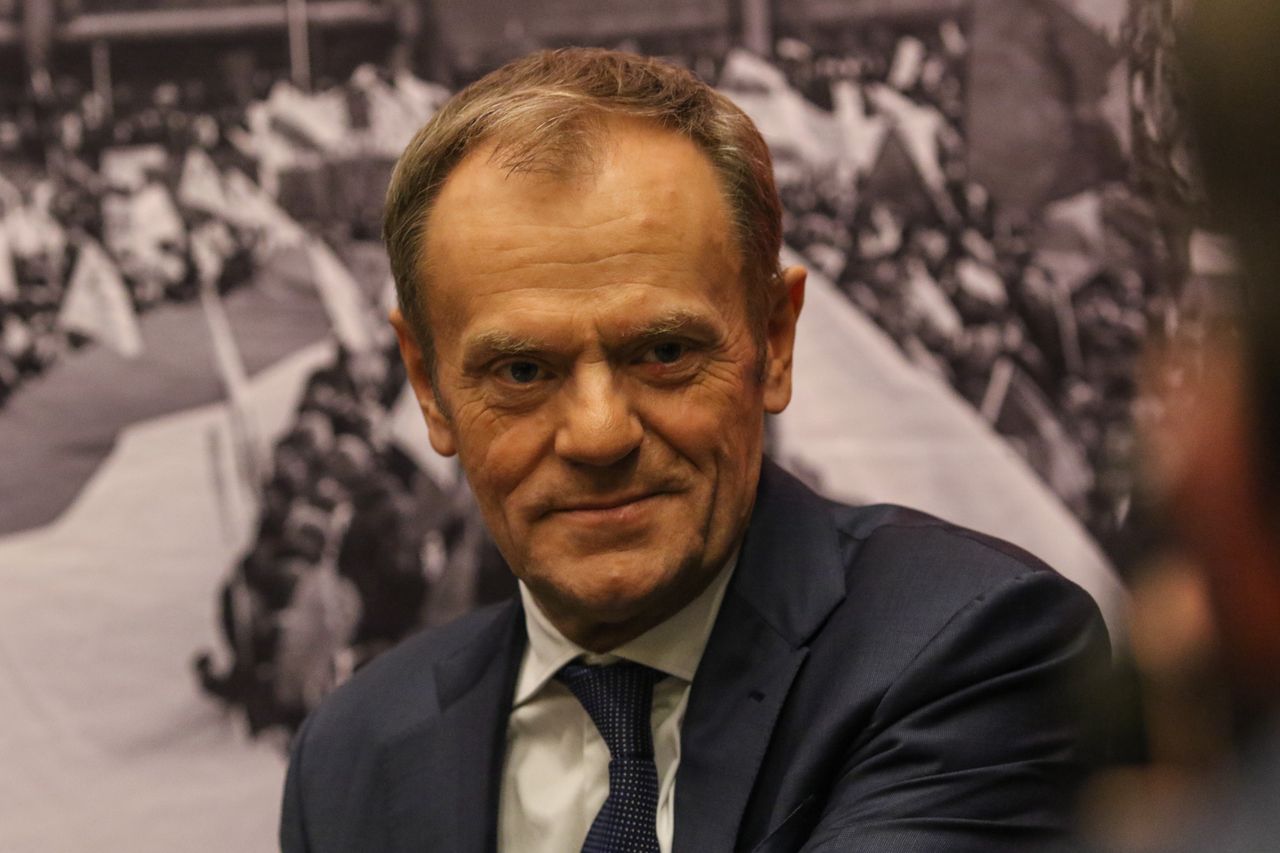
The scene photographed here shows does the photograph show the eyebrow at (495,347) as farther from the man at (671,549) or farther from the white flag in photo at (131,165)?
the white flag in photo at (131,165)

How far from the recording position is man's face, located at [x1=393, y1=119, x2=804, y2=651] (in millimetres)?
1633

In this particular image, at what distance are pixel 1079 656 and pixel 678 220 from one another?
654mm

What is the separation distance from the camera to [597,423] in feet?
5.25

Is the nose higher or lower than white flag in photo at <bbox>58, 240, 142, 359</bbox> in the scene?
higher

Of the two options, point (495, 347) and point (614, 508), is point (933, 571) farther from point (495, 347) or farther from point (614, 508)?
point (495, 347)

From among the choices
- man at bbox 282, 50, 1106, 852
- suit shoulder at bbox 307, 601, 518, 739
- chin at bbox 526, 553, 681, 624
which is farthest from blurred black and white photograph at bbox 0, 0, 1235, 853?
chin at bbox 526, 553, 681, 624

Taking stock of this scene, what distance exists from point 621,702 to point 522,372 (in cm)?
41

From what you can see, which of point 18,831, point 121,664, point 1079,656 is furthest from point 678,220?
point 18,831

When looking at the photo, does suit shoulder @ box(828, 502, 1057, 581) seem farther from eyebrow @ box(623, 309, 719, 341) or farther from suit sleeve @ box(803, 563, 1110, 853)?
eyebrow @ box(623, 309, 719, 341)

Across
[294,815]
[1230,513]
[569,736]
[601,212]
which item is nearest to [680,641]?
[569,736]

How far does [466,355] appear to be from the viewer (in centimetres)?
171

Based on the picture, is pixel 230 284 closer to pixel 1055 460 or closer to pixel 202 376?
pixel 202 376

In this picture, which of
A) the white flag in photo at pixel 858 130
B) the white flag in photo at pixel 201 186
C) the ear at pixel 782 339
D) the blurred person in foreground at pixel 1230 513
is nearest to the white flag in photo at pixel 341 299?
the white flag in photo at pixel 201 186

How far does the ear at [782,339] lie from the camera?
182 cm
